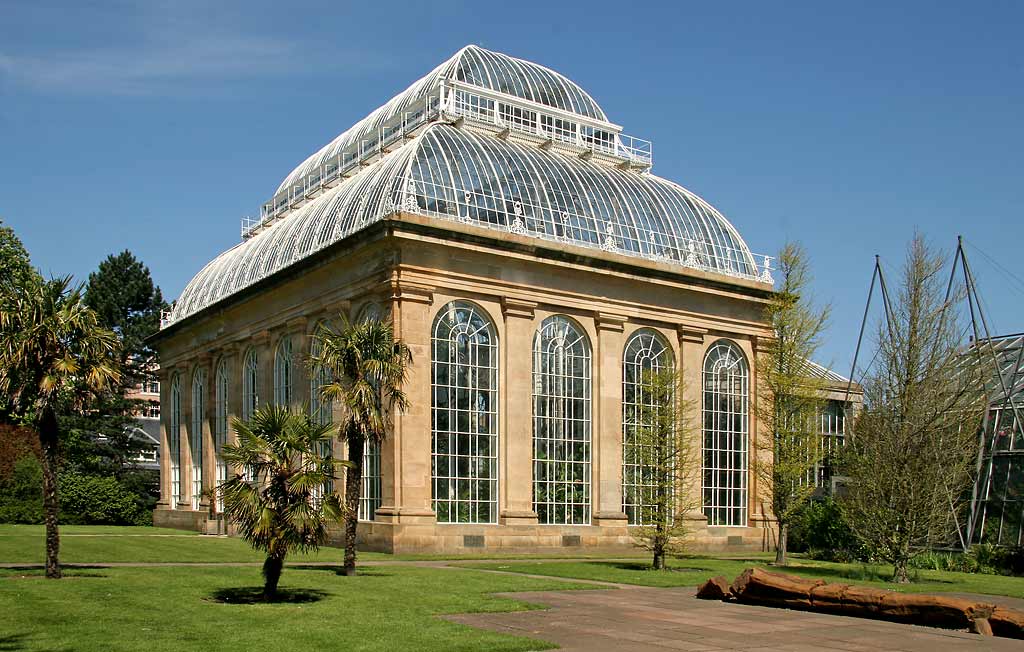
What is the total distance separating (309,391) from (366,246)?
8888 millimetres

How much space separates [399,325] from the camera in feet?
135

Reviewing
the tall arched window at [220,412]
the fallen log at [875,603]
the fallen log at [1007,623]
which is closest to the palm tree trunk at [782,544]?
the fallen log at [875,603]

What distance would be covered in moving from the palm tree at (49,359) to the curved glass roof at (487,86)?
28.1 meters

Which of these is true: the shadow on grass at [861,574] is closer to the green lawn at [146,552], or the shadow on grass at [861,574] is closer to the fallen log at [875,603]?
the green lawn at [146,552]

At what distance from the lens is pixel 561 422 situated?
1826 inches

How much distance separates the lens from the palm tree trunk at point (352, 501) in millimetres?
29516

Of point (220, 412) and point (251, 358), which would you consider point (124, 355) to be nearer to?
point (220, 412)

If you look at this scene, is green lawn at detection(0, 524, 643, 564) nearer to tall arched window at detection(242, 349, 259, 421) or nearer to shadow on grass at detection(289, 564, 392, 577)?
shadow on grass at detection(289, 564, 392, 577)

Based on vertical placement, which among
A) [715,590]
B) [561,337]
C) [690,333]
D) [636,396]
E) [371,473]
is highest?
[690,333]

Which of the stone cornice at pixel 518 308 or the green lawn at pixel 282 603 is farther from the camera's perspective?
the stone cornice at pixel 518 308

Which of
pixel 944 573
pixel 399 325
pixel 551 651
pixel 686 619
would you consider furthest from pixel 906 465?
pixel 551 651

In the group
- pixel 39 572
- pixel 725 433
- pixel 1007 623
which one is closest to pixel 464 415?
pixel 725 433

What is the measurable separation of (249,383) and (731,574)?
31.0m

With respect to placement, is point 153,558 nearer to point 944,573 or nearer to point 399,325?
point 399,325
